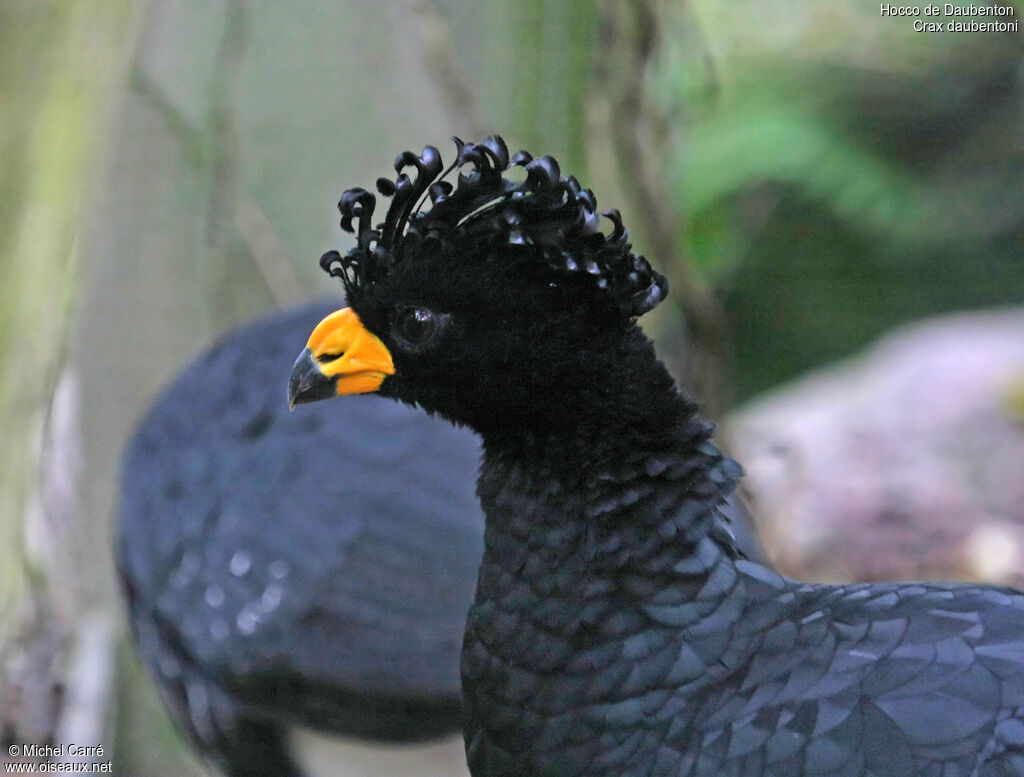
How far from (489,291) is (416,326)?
0.43 ft

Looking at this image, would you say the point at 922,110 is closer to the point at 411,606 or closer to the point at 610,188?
the point at 610,188

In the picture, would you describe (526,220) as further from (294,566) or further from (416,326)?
(294,566)

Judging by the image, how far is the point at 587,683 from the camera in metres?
1.74

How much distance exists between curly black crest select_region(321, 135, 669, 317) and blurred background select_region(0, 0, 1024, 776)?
1.14 metres

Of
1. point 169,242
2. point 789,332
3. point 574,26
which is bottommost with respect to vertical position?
point 789,332

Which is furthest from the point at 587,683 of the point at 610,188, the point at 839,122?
the point at 839,122

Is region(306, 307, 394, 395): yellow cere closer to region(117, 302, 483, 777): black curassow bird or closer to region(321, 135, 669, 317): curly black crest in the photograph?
region(321, 135, 669, 317): curly black crest

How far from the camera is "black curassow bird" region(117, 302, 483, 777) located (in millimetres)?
2549

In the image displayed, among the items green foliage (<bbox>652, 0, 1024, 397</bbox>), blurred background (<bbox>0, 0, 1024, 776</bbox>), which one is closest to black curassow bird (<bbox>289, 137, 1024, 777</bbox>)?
blurred background (<bbox>0, 0, 1024, 776</bbox>)

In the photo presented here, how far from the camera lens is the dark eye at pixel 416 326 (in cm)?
182

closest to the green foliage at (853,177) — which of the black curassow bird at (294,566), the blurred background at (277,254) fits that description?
the blurred background at (277,254)

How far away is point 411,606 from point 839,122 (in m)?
5.36

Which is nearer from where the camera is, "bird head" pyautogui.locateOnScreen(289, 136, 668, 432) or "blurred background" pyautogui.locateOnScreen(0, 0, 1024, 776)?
"bird head" pyautogui.locateOnScreen(289, 136, 668, 432)

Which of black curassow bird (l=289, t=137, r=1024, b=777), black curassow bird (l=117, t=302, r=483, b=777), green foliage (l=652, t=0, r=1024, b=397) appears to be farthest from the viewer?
green foliage (l=652, t=0, r=1024, b=397)
